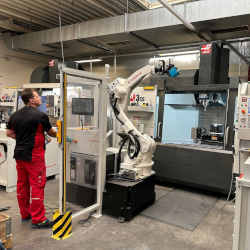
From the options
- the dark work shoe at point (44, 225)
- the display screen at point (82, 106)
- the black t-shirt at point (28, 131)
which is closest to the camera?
the black t-shirt at point (28, 131)

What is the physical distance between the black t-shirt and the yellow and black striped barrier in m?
0.64

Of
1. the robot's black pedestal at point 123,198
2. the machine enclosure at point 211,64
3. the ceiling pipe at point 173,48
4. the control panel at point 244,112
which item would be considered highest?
the ceiling pipe at point 173,48

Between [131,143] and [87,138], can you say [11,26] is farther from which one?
[131,143]

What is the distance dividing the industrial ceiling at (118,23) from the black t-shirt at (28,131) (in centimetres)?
159

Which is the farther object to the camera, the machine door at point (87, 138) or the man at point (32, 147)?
the machine door at point (87, 138)

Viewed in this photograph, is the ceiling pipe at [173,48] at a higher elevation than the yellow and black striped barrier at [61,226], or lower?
higher

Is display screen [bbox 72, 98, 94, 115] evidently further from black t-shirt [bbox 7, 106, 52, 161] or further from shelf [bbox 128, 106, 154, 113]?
shelf [bbox 128, 106, 154, 113]

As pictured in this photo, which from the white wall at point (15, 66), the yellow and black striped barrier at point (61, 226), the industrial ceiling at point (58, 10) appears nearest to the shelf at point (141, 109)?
the industrial ceiling at point (58, 10)

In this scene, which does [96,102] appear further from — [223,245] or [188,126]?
[188,126]

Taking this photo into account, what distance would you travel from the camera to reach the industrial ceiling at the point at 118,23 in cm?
360

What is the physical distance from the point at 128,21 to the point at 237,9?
1.71 m

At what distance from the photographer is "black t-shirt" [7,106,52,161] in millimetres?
2434

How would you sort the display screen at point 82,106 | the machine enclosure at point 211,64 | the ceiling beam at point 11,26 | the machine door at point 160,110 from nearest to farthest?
the display screen at point 82,106, the machine enclosure at point 211,64, the machine door at point 160,110, the ceiling beam at point 11,26

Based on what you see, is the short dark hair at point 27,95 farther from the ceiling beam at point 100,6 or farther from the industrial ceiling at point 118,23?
the ceiling beam at point 100,6
